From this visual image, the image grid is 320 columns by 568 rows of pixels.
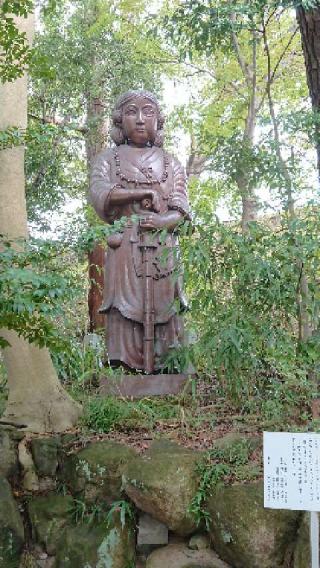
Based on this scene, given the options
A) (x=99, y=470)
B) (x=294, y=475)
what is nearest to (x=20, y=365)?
(x=99, y=470)

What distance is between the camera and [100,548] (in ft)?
11.7

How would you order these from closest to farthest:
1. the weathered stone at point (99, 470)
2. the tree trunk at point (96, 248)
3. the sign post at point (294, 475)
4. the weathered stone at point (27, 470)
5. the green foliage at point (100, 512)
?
the sign post at point (294, 475), the green foliage at point (100, 512), the weathered stone at point (99, 470), the weathered stone at point (27, 470), the tree trunk at point (96, 248)

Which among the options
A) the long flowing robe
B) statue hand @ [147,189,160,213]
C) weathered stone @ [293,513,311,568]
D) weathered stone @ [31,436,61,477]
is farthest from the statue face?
weathered stone @ [293,513,311,568]

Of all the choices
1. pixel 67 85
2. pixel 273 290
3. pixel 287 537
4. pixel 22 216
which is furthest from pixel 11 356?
pixel 67 85

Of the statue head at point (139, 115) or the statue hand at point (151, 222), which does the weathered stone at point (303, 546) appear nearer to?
the statue hand at point (151, 222)

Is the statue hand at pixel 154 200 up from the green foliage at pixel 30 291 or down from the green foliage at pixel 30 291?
up

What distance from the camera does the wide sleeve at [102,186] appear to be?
5.22 meters

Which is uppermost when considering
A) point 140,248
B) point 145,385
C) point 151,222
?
point 151,222

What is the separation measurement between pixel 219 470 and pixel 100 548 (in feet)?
2.80

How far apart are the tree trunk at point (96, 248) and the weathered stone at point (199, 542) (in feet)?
21.0

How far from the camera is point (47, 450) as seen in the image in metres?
4.20

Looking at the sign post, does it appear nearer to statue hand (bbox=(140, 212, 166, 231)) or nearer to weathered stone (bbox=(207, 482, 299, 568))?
weathered stone (bbox=(207, 482, 299, 568))

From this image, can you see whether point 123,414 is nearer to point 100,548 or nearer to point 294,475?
point 100,548

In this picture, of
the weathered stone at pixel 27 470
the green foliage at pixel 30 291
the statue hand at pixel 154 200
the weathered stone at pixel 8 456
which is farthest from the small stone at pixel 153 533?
the statue hand at pixel 154 200
